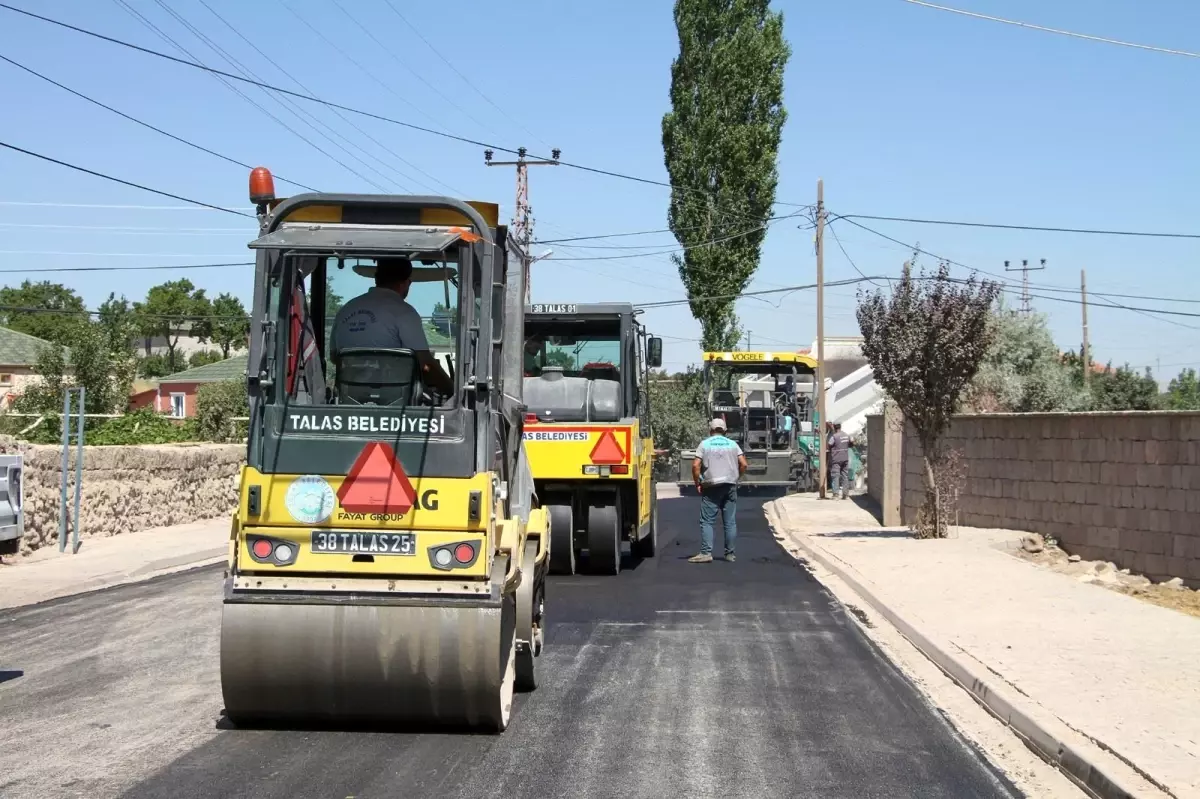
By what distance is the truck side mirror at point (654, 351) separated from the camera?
1571cm

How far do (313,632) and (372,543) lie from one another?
0.53 m

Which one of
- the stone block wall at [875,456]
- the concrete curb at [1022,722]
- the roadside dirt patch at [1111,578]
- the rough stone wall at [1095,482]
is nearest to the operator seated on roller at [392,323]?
the concrete curb at [1022,722]

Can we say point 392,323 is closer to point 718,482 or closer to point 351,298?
point 351,298

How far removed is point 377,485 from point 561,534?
7.91 metres

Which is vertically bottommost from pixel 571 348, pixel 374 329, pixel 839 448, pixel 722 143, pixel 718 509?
pixel 718 509

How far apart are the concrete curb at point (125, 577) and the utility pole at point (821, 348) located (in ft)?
50.5

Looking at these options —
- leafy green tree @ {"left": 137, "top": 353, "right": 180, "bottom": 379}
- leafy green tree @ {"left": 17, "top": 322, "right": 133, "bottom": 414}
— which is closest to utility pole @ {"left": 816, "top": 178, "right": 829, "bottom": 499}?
leafy green tree @ {"left": 17, "top": 322, "right": 133, "bottom": 414}

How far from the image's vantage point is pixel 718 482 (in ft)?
52.1

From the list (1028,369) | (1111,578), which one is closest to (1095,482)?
(1111,578)

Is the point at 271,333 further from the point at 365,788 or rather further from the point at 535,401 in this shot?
the point at 535,401

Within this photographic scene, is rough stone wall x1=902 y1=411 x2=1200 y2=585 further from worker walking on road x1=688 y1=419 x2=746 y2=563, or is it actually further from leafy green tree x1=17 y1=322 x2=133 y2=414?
leafy green tree x1=17 y1=322 x2=133 y2=414

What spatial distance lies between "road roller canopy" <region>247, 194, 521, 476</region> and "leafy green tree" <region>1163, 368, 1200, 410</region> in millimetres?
42767

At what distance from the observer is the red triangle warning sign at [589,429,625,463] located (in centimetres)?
1438

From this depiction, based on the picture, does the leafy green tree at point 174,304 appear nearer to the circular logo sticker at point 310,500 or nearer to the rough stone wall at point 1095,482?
the rough stone wall at point 1095,482
